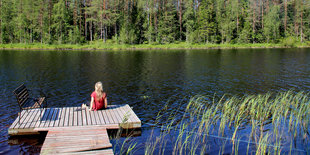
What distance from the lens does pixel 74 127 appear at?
1049 centimetres

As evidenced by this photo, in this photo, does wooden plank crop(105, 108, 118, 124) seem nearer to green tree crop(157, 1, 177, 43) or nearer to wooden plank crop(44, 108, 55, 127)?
wooden plank crop(44, 108, 55, 127)

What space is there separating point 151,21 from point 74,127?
8400cm

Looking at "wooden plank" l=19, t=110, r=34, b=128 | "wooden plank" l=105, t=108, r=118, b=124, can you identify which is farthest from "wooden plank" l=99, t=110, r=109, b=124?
"wooden plank" l=19, t=110, r=34, b=128

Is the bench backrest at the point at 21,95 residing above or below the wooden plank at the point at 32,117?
above

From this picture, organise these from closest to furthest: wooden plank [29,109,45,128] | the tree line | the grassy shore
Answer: wooden plank [29,109,45,128]
the grassy shore
the tree line

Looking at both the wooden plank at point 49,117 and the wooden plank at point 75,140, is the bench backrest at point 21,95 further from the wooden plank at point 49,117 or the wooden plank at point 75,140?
the wooden plank at point 75,140

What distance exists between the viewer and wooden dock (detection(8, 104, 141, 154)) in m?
8.80

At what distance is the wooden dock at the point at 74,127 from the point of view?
346 inches

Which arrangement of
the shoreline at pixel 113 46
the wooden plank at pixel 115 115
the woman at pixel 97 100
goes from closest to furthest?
the wooden plank at pixel 115 115
the woman at pixel 97 100
the shoreline at pixel 113 46

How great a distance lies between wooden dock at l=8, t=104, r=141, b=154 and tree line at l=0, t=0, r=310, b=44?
69.7 metres

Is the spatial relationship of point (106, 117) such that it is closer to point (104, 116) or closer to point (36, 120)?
point (104, 116)

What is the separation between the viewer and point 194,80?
2619cm

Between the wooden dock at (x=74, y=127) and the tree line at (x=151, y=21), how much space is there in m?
69.7

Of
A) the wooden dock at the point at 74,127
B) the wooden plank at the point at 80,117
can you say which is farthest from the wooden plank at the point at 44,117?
the wooden plank at the point at 80,117
